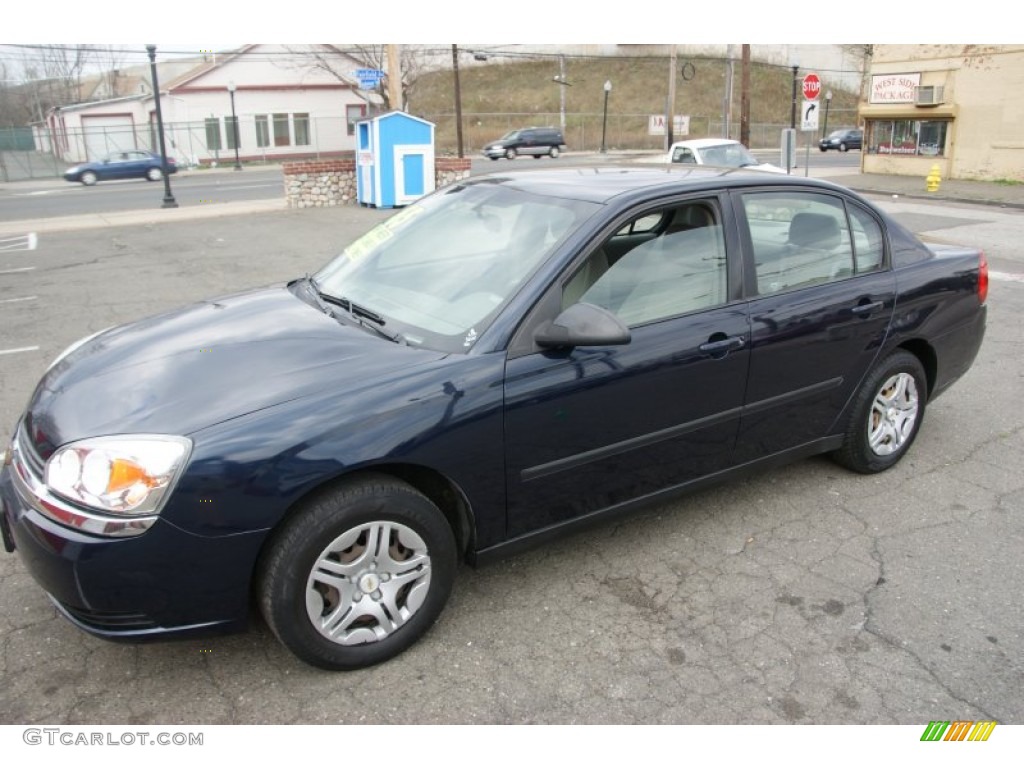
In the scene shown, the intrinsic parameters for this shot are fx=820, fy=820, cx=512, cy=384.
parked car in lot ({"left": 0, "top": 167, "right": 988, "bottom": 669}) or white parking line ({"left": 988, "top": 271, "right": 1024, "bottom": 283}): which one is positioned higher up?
parked car in lot ({"left": 0, "top": 167, "right": 988, "bottom": 669})

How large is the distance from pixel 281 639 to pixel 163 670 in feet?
1.67

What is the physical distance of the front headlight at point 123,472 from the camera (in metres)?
2.43

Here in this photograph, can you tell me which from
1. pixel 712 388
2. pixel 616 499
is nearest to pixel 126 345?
pixel 616 499

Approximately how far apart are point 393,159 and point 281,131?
33.1 m

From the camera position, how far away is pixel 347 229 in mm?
14547

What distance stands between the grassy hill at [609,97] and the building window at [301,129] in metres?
12.6

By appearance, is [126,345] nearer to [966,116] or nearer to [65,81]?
[966,116]

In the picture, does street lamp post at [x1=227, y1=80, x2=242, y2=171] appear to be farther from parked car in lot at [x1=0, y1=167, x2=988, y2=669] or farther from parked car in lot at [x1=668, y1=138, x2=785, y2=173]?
parked car in lot at [x1=0, y1=167, x2=988, y2=669]

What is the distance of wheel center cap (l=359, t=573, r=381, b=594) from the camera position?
2.75 meters

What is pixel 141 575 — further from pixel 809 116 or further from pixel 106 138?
pixel 106 138

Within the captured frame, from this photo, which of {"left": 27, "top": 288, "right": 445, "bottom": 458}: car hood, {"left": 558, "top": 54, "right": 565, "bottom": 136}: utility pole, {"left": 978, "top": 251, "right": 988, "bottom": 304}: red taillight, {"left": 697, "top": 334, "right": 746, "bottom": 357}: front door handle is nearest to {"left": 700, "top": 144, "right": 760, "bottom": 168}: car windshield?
{"left": 978, "top": 251, "right": 988, "bottom": 304}: red taillight

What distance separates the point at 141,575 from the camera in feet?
8.04

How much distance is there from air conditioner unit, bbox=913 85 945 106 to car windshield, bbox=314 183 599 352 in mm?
25601

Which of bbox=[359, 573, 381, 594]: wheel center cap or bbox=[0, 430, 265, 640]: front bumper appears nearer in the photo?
bbox=[0, 430, 265, 640]: front bumper
